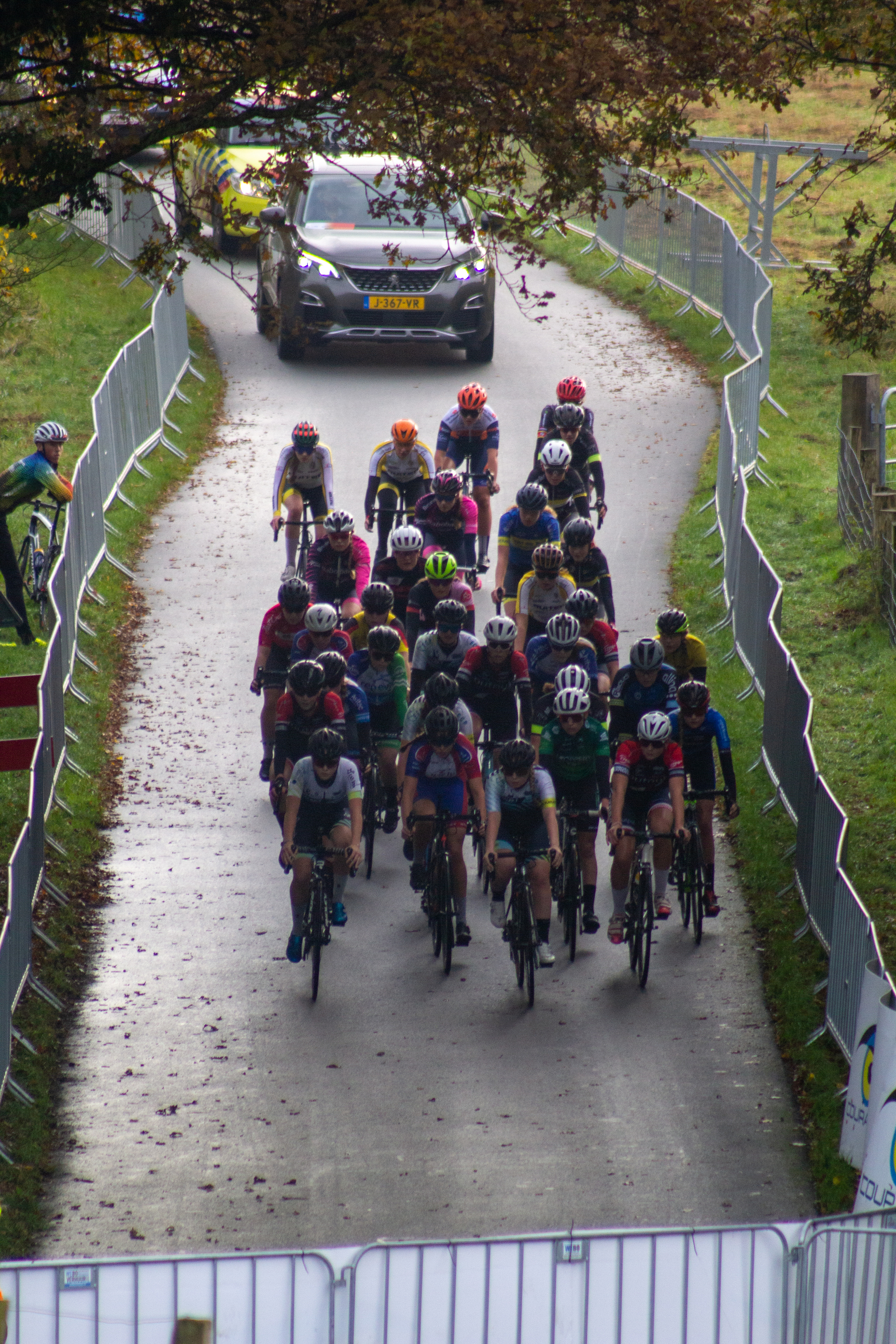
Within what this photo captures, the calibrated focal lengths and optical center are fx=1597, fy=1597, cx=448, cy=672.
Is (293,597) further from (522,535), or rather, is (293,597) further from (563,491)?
(563,491)

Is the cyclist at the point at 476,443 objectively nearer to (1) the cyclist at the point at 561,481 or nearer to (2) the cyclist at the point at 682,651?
(1) the cyclist at the point at 561,481

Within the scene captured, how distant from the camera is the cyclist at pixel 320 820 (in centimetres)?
972

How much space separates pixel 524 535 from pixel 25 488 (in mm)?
4458

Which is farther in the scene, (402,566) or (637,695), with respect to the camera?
(402,566)

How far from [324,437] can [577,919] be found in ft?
37.8

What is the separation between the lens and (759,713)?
13680mm

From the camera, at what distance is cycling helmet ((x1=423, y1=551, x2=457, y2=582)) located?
12125mm

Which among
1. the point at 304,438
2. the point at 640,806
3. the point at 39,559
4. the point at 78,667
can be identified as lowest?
the point at 78,667

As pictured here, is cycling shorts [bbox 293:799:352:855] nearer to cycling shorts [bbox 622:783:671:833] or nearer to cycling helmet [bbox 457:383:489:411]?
cycling shorts [bbox 622:783:671:833]

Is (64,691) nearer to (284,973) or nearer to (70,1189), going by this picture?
(284,973)

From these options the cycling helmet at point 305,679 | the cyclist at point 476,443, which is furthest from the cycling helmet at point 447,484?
the cycling helmet at point 305,679

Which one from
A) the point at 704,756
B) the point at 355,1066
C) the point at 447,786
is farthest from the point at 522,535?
the point at 355,1066

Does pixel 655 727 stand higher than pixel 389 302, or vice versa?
pixel 655 727

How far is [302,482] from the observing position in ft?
50.3
